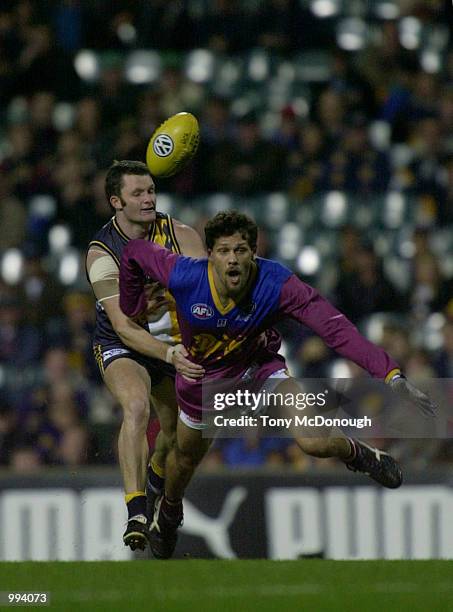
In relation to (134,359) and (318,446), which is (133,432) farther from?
(318,446)

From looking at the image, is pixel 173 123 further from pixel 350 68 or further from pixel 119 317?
pixel 350 68

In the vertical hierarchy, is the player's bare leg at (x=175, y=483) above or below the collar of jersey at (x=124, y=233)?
below

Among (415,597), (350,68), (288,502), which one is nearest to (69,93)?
(350,68)

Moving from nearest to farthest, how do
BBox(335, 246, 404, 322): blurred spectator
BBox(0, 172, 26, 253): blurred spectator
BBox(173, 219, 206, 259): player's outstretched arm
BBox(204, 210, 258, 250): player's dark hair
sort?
BBox(204, 210, 258, 250): player's dark hair < BBox(173, 219, 206, 259): player's outstretched arm < BBox(335, 246, 404, 322): blurred spectator < BBox(0, 172, 26, 253): blurred spectator

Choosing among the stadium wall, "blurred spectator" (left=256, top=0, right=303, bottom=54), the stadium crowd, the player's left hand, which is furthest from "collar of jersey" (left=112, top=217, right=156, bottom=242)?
"blurred spectator" (left=256, top=0, right=303, bottom=54)

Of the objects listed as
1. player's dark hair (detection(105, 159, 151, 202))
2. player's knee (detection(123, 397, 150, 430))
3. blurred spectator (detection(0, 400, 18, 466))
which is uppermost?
player's dark hair (detection(105, 159, 151, 202))

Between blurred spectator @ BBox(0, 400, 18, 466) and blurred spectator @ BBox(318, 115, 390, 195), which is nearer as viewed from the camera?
blurred spectator @ BBox(0, 400, 18, 466)

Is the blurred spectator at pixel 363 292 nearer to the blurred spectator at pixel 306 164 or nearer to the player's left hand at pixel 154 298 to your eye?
the blurred spectator at pixel 306 164

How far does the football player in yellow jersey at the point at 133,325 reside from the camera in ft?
25.5

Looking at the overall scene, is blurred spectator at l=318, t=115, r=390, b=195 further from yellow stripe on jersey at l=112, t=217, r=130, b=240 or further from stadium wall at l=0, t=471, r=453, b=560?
yellow stripe on jersey at l=112, t=217, r=130, b=240

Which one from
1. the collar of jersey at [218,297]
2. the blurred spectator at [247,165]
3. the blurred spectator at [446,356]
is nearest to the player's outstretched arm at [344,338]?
the collar of jersey at [218,297]

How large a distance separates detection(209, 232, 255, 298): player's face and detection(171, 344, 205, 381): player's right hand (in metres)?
0.42

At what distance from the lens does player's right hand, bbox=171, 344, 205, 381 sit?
7305 mm

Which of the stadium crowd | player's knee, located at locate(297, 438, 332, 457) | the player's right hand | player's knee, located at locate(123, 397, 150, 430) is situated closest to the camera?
the player's right hand
